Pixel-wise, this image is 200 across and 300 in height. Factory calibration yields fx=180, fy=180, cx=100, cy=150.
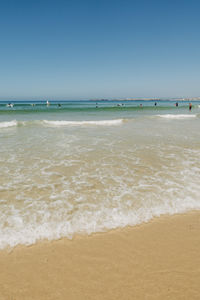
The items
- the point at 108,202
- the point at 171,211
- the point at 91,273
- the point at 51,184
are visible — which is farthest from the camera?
the point at 51,184

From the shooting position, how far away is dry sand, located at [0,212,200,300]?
282cm

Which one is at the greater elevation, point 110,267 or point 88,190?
point 88,190

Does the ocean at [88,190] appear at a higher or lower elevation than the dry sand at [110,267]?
higher

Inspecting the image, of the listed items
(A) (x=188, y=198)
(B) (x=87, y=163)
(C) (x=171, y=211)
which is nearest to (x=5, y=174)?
(B) (x=87, y=163)

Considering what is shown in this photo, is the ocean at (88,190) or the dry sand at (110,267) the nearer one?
the dry sand at (110,267)

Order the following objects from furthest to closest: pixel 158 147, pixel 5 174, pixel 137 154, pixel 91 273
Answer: pixel 158 147
pixel 137 154
pixel 5 174
pixel 91 273

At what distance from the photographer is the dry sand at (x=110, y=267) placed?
111 inches

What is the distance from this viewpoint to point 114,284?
2930 millimetres

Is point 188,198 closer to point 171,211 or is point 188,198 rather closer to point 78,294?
point 171,211

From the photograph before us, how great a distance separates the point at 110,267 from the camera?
323 cm

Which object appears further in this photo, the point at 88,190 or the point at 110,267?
the point at 88,190

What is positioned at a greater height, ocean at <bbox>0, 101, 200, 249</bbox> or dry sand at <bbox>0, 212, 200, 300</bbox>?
ocean at <bbox>0, 101, 200, 249</bbox>

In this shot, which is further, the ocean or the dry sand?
the ocean

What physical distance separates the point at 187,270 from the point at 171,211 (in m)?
1.80
